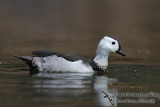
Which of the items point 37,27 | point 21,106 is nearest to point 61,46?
point 37,27

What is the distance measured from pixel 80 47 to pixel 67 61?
5.11 m

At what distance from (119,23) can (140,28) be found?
4.93 ft

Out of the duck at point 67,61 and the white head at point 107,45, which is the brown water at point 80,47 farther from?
the white head at point 107,45

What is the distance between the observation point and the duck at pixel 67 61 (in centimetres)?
1223

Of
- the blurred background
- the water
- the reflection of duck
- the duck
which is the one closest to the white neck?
the duck

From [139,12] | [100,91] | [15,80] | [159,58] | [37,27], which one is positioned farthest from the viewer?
[139,12]

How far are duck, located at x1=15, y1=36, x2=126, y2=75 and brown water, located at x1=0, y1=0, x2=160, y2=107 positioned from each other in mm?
219

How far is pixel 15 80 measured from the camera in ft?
36.6

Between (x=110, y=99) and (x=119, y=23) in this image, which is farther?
(x=119, y=23)

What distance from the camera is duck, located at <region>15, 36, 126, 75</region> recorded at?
12.2m

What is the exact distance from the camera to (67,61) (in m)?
12.2

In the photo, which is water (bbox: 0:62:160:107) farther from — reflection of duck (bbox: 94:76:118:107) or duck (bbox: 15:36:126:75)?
duck (bbox: 15:36:126:75)

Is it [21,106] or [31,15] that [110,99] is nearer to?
[21,106]

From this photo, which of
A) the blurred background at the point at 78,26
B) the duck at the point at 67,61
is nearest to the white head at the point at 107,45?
the duck at the point at 67,61
